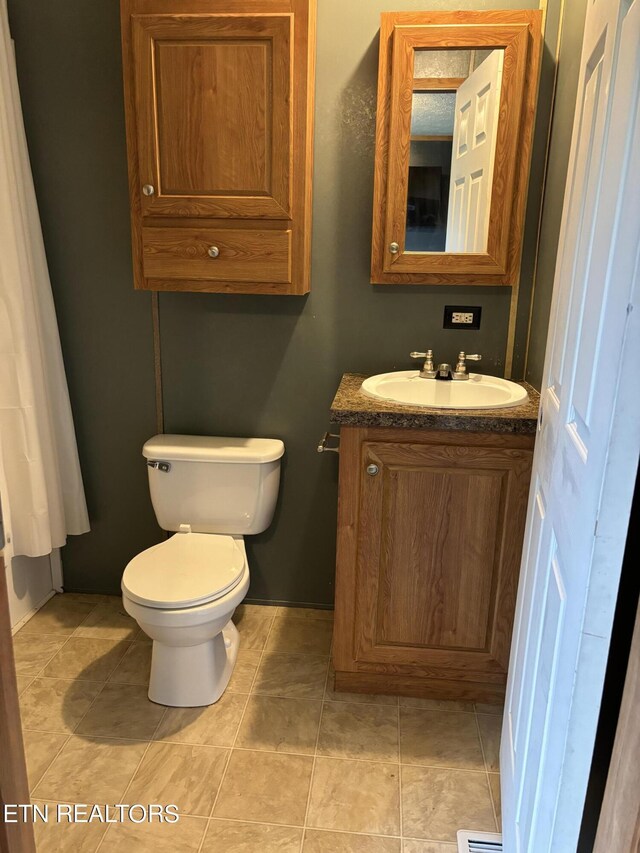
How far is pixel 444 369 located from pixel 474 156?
680 millimetres

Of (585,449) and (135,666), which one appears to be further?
(135,666)

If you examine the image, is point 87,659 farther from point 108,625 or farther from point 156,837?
point 156,837

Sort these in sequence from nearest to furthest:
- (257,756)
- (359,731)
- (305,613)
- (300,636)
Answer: (257,756) → (359,731) → (300,636) → (305,613)

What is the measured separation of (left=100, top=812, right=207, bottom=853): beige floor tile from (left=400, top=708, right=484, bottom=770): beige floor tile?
0.60 metres

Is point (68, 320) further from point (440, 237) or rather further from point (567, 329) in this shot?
point (567, 329)

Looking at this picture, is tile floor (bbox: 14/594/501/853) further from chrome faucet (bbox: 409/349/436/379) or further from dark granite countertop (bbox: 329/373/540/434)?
chrome faucet (bbox: 409/349/436/379)

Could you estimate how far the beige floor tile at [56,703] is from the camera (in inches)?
75.9

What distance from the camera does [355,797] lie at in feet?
5.57

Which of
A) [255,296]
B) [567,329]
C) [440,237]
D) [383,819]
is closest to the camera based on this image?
[567,329]

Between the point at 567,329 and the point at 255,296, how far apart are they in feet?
4.29

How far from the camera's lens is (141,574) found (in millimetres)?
1952

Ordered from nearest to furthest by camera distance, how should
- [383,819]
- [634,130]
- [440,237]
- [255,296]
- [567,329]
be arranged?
1. [634,130]
2. [567,329]
3. [383,819]
4. [440,237]
5. [255,296]

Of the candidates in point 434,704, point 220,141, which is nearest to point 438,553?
point 434,704

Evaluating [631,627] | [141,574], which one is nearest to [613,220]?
[631,627]
